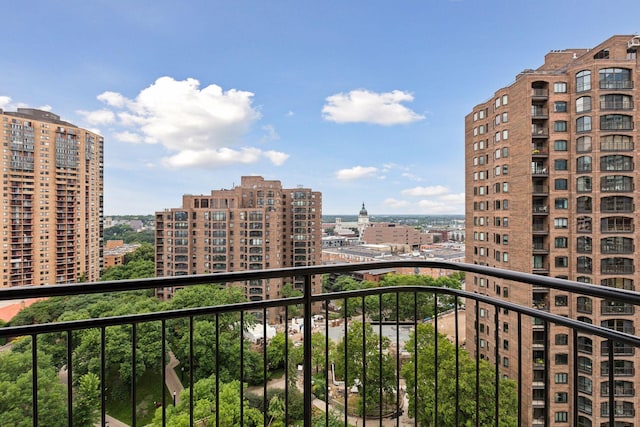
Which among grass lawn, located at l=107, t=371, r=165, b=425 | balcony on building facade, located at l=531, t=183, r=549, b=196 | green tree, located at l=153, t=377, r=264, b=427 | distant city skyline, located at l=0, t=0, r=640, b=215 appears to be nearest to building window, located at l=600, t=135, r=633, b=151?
balcony on building facade, located at l=531, t=183, r=549, b=196

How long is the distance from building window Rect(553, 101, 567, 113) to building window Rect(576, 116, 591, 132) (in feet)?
2.36

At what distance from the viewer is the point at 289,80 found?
21.5m

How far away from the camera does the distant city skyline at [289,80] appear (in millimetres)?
12039

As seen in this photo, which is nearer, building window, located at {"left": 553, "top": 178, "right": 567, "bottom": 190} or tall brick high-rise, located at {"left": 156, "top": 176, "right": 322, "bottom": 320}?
building window, located at {"left": 553, "top": 178, "right": 567, "bottom": 190}

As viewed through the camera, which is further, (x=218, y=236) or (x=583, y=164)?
(x=218, y=236)

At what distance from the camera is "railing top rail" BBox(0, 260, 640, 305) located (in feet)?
2.93

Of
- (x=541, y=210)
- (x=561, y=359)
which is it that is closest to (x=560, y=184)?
(x=541, y=210)

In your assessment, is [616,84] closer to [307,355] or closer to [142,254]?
[307,355]

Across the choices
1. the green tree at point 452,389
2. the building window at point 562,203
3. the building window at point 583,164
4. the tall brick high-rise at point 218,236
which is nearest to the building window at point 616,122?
the building window at point 583,164

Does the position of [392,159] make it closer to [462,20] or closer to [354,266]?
[462,20]

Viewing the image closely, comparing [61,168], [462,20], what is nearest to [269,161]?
[61,168]

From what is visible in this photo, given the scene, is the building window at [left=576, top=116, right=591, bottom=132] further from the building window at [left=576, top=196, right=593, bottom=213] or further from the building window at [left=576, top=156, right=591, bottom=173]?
the building window at [left=576, top=196, right=593, bottom=213]

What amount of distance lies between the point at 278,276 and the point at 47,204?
16009 mm

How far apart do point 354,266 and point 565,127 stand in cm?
1803
